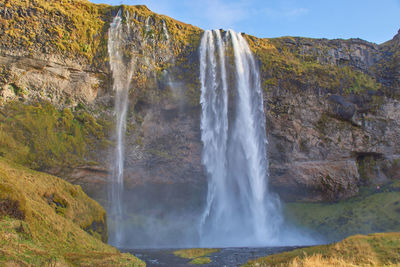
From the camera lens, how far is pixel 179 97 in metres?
37.9

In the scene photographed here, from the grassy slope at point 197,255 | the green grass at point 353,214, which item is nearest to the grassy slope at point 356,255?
the grassy slope at point 197,255

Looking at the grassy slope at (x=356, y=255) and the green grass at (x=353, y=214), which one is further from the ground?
the green grass at (x=353, y=214)

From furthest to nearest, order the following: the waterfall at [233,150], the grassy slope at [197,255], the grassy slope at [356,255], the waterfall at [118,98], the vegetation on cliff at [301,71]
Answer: the vegetation on cliff at [301,71]
the waterfall at [233,150]
the waterfall at [118,98]
the grassy slope at [197,255]
the grassy slope at [356,255]

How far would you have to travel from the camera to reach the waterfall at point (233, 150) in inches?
1442

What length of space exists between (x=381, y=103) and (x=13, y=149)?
43.0m

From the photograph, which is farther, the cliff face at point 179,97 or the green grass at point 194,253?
the cliff face at point 179,97

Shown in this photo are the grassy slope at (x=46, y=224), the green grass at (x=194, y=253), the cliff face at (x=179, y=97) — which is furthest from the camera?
the cliff face at (x=179, y=97)

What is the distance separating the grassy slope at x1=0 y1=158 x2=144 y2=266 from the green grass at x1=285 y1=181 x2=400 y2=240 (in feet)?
82.9

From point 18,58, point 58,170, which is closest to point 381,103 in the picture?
→ point 58,170

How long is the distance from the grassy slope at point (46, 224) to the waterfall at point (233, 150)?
15.3m

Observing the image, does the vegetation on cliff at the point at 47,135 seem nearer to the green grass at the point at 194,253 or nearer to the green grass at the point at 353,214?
the green grass at the point at 194,253

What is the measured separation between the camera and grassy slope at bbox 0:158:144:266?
1182cm

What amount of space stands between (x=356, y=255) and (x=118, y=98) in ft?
91.9

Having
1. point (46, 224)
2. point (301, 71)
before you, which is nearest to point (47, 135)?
point (46, 224)
